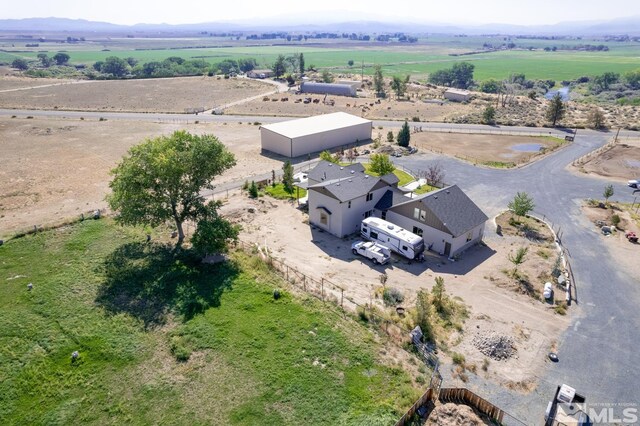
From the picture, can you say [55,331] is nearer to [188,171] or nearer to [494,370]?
[188,171]

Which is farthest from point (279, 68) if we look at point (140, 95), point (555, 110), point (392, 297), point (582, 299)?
point (582, 299)

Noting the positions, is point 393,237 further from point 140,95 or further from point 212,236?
point 140,95

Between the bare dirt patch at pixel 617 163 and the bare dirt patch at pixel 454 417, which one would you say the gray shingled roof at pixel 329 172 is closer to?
the bare dirt patch at pixel 454 417

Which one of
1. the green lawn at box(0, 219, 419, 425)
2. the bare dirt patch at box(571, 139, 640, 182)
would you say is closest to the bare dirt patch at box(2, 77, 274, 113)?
the green lawn at box(0, 219, 419, 425)

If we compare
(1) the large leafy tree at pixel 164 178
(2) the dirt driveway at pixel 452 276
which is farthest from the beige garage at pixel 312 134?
(1) the large leafy tree at pixel 164 178

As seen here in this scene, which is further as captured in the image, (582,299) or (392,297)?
(582,299)

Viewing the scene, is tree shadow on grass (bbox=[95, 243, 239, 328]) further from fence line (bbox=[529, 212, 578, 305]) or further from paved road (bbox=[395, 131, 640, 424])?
fence line (bbox=[529, 212, 578, 305])
